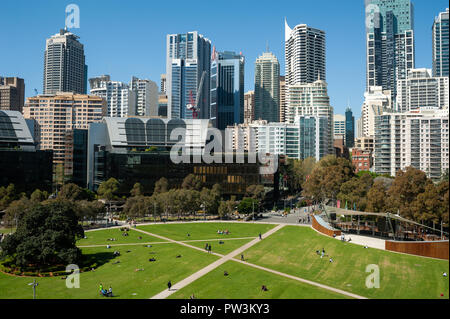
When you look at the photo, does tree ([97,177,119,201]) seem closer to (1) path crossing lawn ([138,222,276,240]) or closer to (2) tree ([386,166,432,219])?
(1) path crossing lawn ([138,222,276,240])

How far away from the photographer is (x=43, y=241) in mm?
47844

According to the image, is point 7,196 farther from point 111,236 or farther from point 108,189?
point 111,236

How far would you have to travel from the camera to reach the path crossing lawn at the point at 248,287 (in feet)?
124

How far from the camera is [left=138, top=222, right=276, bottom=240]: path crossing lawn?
70500mm

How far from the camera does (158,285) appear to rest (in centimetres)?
4159

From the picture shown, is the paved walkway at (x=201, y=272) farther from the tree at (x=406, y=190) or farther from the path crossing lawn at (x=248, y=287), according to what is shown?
the tree at (x=406, y=190)

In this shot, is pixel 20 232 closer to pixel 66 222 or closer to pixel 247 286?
pixel 66 222

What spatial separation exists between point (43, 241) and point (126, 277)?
11.8 meters

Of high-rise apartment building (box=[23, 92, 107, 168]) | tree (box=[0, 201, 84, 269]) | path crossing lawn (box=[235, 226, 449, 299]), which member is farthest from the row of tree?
high-rise apartment building (box=[23, 92, 107, 168])

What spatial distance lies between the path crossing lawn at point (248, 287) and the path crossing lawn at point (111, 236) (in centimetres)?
2346

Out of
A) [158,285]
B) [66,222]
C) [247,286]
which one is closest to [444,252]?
[247,286]

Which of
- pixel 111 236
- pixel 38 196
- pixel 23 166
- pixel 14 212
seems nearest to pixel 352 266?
pixel 111 236

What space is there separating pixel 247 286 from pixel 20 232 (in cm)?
2943
